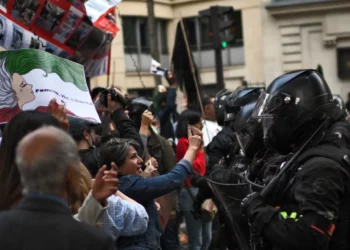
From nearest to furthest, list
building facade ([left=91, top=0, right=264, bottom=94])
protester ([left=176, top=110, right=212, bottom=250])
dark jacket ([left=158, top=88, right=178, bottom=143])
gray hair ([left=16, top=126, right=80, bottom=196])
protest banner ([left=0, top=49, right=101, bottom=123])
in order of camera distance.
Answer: gray hair ([left=16, top=126, right=80, bottom=196]) < protest banner ([left=0, top=49, right=101, bottom=123]) < protester ([left=176, top=110, right=212, bottom=250]) < dark jacket ([left=158, top=88, right=178, bottom=143]) < building facade ([left=91, top=0, right=264, bottom=94])

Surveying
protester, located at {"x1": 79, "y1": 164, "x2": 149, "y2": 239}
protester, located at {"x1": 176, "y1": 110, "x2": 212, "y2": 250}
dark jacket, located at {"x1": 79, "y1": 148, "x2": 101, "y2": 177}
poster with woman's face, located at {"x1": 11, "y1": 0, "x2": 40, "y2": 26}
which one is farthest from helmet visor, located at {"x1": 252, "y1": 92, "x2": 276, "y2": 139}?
protester, located at {"x1": 176, "y1": 110, "x2": 212, "y2": 250}

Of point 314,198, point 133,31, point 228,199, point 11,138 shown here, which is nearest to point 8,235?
point 11,138

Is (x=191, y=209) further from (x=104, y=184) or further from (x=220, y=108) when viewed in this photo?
(x=104, y=184)

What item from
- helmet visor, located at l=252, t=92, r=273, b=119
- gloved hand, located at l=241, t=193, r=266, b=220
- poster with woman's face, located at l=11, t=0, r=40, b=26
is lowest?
gloved hand, located at l=241, t=193, r=266, b=220

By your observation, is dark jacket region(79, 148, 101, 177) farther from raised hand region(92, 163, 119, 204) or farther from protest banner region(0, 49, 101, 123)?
raised hand region(92, 163, 119, 204)

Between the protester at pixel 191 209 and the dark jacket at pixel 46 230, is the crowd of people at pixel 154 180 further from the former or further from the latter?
the protester at pixel 191 209

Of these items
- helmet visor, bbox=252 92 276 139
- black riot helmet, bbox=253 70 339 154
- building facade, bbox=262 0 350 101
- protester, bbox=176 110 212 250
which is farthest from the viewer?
building facade, bbox=262 0 350 101

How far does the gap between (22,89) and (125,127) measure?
1142mm

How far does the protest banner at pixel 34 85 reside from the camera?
13.0 feet

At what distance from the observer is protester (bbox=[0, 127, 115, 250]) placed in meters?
2.16

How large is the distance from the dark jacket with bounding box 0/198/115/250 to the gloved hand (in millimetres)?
1204

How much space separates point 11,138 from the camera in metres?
2.94

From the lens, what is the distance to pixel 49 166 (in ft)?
7.07

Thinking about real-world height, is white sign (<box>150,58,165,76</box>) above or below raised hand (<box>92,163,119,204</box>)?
above
